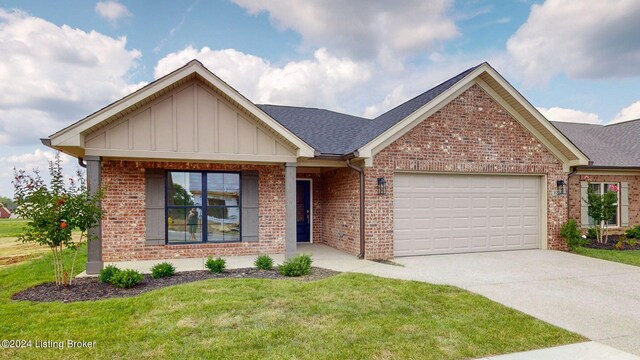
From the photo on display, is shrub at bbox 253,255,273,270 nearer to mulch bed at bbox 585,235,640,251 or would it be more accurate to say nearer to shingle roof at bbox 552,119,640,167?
mulch bed at bbox 585,235,640,251

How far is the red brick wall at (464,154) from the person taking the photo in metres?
9.34

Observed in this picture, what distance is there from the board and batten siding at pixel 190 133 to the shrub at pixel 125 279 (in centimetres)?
265

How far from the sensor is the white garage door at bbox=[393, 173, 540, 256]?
980 centimetres

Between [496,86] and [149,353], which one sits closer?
[149,353]

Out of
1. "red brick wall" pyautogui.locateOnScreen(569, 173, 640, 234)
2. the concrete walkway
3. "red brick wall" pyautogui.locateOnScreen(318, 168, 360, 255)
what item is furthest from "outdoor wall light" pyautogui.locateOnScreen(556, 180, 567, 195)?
"red brick wall" pyautogui.locateOnScreen(318, 168, 360, 255)

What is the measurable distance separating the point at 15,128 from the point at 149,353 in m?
15.7

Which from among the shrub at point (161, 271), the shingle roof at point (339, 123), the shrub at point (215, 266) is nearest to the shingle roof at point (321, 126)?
the shingle roof at point (339, 123)

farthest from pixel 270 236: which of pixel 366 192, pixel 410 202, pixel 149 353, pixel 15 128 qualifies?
pixel 15 128

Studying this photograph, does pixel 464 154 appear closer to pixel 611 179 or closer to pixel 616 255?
pixel 616 255

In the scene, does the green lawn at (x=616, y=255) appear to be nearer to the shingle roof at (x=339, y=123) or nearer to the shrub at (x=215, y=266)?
the shingle roof at (x=339, y=123)

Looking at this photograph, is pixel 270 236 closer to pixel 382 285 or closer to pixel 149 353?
pixel 382 285

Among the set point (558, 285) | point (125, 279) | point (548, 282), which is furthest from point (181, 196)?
point (558, 285)

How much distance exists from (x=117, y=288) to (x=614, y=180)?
644 inches

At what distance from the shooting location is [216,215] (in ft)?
32.0
